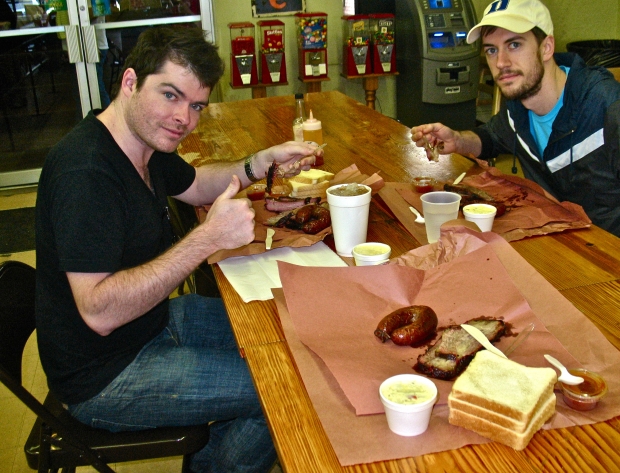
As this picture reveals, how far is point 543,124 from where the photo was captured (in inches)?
93.7

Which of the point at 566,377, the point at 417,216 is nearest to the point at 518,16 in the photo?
the point at 417,216

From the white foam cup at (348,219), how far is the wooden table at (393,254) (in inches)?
4.9

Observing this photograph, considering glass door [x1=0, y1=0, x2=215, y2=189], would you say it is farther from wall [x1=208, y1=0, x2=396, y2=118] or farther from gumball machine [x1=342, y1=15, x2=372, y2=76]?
gumball machine [x1=342, y1=15, x2=372, y2=76]

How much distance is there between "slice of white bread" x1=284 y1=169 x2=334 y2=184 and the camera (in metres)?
2.35

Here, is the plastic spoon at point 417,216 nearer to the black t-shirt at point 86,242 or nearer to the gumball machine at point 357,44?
the black t-shirt at point 86,242

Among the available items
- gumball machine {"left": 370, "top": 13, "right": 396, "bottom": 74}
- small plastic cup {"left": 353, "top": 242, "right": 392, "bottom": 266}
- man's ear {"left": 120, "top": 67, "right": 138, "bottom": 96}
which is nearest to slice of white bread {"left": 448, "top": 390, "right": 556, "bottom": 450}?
small plastic cup {"left": 353, "top": 242, "right": 392, "bottom": 266}

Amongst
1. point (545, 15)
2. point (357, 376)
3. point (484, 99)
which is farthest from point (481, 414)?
point (484, 99)

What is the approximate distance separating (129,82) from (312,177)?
2.69 ft

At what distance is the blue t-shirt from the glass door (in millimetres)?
3373

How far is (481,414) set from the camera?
1041 millimetres

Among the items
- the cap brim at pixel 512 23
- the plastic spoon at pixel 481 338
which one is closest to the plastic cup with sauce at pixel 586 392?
the plastic spoon at pixel 481 338

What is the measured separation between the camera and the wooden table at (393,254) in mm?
1010

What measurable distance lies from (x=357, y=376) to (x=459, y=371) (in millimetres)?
193

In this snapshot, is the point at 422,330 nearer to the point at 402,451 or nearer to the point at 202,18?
the point at 402,451
